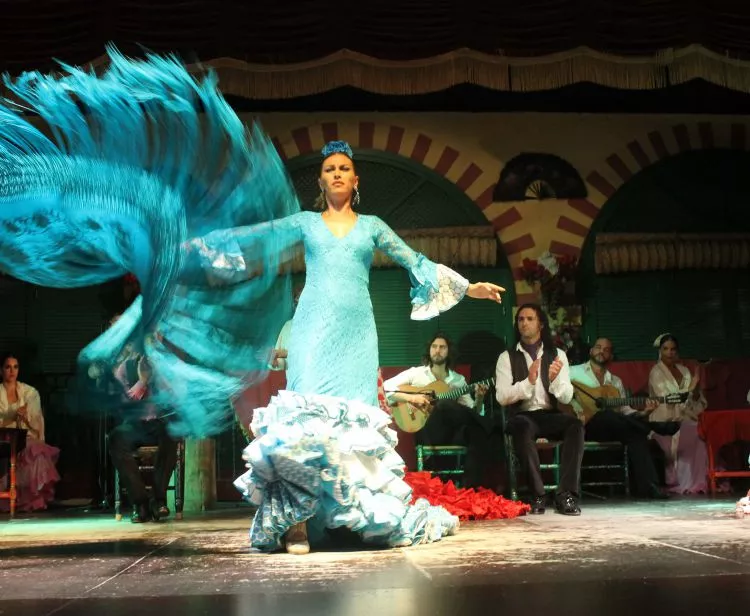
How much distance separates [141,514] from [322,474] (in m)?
2.58

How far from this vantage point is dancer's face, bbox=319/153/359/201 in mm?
4387

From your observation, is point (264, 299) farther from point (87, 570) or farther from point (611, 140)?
point (611, 140)

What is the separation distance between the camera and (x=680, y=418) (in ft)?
25.4

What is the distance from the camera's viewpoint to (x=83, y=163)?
3607mm

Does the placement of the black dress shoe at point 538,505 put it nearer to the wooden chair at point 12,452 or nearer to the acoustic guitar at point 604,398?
the acoustic guitar at point 604,398

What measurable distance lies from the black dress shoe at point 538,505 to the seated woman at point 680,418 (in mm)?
2072

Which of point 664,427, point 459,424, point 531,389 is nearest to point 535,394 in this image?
point 531,389

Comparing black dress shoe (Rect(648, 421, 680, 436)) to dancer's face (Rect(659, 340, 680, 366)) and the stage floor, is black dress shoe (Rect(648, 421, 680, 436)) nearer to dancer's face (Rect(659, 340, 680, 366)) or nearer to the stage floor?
dancer's face (Rect(659, 340, 680, 366))

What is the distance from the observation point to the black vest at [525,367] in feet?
20.6

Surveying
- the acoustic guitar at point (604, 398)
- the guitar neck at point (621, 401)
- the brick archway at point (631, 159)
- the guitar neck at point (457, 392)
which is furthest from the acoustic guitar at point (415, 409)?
the brick archway at point (631, 159)

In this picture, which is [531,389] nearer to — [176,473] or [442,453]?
[442,453]

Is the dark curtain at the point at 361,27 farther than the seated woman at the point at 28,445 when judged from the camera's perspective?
No

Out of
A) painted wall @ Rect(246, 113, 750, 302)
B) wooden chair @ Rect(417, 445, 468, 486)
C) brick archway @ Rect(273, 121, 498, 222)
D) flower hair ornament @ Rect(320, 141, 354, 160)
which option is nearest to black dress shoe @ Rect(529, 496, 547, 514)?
wooden chair @ Rect(417, 445, 468, 486)

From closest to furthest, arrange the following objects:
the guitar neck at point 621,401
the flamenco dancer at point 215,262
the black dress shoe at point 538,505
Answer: the flamenco dancer at point 215,262
the black dress shoe at point 538,505
the guitar neck at point 621,401
